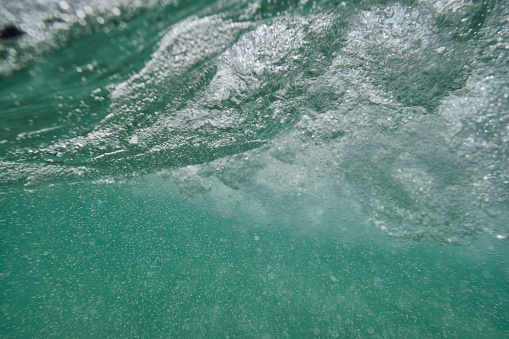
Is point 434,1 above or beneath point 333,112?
above

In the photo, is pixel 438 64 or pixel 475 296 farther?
pixel 475 296

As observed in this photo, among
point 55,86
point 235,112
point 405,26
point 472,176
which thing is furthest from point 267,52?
point 472,176

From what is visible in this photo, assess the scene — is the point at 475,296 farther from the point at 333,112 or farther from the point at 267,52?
the point at 267,52

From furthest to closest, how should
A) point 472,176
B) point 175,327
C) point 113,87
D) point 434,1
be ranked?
point 175,327, point 472,176, point 113,87, point 434,1

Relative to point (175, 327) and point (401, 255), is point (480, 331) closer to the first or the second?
point (401, 255)

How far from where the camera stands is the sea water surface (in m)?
4.93

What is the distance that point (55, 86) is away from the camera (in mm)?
4945

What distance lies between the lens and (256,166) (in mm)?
12812

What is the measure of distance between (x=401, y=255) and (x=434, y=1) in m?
18.7

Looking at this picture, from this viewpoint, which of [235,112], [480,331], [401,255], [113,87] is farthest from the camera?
[401,255]

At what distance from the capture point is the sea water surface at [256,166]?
493 cm

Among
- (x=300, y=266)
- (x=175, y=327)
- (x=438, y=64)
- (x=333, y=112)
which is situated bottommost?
(x=175, y=327)

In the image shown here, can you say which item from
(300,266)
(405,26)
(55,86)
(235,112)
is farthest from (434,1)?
(300,266)

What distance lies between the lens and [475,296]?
1811cm
